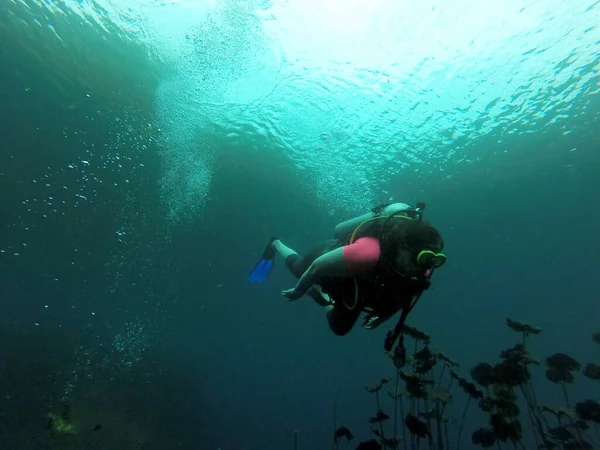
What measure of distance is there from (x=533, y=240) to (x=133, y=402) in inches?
1529

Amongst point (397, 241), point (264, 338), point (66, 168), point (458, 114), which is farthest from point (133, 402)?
point (264, 338)

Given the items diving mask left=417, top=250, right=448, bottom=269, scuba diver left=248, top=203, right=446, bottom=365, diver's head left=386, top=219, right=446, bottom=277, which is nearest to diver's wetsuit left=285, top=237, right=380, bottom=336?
scuba diver left=248, top=203, right=446, bottom=365

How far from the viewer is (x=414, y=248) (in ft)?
10.2

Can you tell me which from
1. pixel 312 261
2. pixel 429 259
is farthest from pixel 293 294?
pixel 429 259

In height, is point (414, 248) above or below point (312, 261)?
below

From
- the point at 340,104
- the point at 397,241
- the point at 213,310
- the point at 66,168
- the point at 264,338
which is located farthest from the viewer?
the point at 264,338

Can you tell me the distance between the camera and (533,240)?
30969mm

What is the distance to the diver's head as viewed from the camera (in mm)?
2971

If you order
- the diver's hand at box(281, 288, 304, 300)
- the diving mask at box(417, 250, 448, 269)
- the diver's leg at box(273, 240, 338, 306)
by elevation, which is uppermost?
the diver's leg at box(273, 240, 338, 306)

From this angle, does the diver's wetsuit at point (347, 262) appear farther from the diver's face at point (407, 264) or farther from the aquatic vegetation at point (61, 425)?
the aquatic vegetation at point (61, 425)

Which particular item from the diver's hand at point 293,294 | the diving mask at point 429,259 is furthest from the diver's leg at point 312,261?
the diving mask at point 429,259

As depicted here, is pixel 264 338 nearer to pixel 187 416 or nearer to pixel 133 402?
pixel 187 416

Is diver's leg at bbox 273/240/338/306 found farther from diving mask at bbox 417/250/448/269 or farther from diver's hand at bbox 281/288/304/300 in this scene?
diving mask at bbox 417/250/448/269

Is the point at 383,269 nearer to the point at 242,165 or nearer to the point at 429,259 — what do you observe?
the point at 429,259
